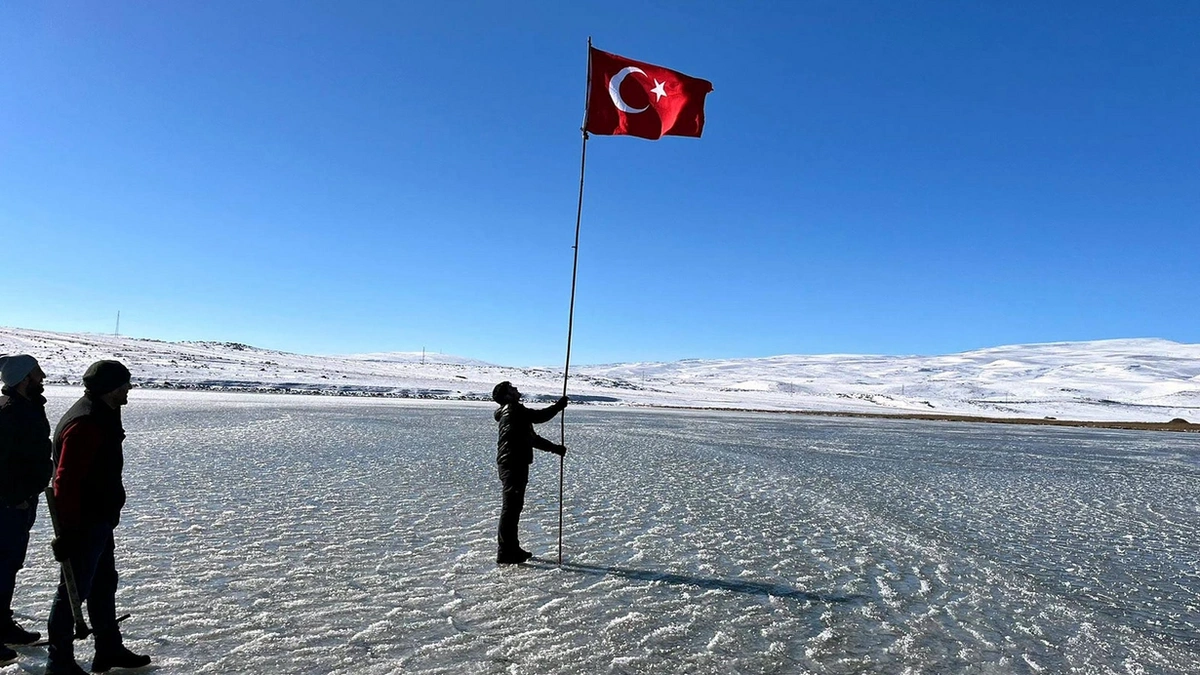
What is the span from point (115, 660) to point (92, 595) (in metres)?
0.43

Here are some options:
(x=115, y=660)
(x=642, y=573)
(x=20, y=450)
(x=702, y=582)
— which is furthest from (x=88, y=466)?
(x=702, y=582)

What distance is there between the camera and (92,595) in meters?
4.38

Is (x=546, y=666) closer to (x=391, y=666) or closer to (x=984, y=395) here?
(x=391, y=666)

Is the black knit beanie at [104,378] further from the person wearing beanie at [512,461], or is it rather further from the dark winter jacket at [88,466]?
the person wearing beanie at [512,461]

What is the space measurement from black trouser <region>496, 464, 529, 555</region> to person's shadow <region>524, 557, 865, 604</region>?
0.93ft

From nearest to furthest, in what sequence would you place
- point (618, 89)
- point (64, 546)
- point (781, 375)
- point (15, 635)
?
point (64, 546) < point (15, 635) < point (618, 89) < point (781, 375)

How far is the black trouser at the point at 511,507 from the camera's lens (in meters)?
7.15

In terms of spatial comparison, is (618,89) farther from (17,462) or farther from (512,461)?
(17,462)

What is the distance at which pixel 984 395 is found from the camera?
11212 cm

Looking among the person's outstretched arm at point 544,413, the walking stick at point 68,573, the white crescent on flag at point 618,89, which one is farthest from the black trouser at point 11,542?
the white crescent on flag at point 618,89

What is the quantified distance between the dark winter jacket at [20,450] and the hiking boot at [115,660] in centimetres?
107

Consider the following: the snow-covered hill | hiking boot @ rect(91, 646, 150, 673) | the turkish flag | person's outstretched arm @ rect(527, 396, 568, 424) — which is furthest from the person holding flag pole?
the snow-covered hill

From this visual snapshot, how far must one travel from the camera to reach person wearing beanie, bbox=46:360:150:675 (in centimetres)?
397

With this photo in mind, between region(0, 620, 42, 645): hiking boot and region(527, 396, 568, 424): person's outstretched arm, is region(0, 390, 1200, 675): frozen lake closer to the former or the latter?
region(0, 620, 42, 645): hiking boot
